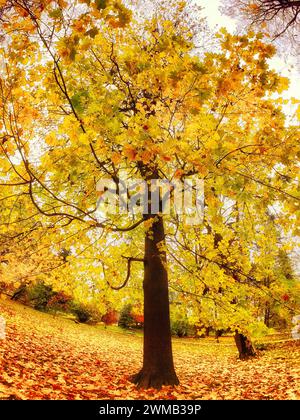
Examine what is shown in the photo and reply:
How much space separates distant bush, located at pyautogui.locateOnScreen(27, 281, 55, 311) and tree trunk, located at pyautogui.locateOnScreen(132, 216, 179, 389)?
17189 millimetres

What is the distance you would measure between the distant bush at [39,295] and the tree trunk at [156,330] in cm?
1719

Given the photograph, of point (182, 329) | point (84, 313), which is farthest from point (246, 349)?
point (84, 313)

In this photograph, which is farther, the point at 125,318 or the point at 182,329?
the point at 125,318

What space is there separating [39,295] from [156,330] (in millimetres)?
17918

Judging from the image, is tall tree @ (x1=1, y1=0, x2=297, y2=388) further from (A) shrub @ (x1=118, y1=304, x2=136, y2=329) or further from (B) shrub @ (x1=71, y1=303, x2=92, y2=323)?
(A) shrub @ (x1=118, y1=304, x2=136, y2=329)

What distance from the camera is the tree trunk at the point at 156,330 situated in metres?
6.67

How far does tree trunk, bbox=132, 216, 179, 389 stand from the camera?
6672 mm

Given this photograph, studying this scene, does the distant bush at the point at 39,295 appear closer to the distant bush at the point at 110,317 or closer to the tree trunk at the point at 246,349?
the distant bush at the point at 110,317

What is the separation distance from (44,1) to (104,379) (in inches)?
265

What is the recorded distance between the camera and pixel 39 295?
74.7 feet

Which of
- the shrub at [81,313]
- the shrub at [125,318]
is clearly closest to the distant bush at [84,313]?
the shrub at [81,313]

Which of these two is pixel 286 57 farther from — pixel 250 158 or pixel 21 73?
pixel 21 73

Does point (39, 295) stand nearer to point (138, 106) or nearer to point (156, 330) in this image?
point (156, 330)

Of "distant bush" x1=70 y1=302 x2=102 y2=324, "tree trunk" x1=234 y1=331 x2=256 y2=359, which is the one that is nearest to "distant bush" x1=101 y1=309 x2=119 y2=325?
"distant bush" x1=70 y1=302 x2=102 y2=324
